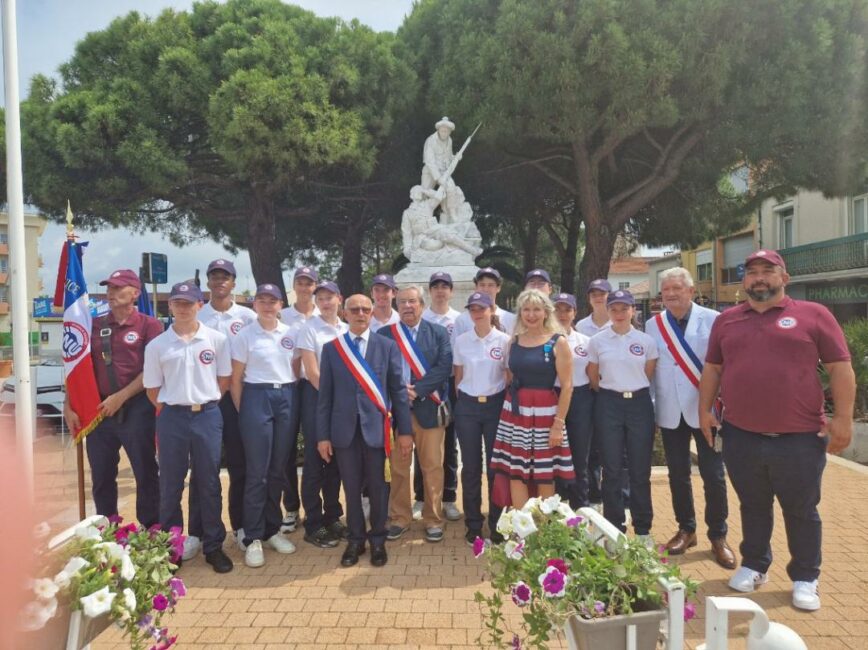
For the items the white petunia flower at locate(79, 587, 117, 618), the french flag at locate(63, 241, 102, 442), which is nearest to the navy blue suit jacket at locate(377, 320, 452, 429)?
the french flag at locate(63, 241, 102, 442)

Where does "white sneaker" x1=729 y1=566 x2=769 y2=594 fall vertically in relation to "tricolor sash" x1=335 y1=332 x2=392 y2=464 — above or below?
below

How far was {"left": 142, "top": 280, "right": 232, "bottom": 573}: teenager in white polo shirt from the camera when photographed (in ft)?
12.3

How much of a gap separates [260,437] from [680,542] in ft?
9.63

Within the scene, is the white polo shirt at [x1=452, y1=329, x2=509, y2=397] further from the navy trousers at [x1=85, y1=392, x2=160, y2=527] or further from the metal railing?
the metal railing

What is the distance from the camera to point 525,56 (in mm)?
11344

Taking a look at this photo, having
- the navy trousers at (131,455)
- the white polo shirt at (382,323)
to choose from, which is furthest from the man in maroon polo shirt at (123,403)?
the white polo shirt at (382,323)

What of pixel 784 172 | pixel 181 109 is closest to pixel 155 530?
pixel 181 109

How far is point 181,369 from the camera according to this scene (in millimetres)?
3732

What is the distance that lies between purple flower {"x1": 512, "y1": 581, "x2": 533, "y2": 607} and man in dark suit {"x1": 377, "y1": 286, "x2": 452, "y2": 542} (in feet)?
7.34

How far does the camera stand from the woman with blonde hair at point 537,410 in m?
3.85

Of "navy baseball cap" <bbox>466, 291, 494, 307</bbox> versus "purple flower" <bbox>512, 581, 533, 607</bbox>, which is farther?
"navy baseball cap" <bbox>466, 291, 494, 307</bbox>

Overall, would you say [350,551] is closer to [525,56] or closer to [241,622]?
[241,622]

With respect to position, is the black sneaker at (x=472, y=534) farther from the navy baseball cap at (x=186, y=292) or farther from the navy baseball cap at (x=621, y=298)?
the navy baseball cap at (x=186, y=292)

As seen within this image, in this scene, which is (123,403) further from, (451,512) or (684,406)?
(684,406)
